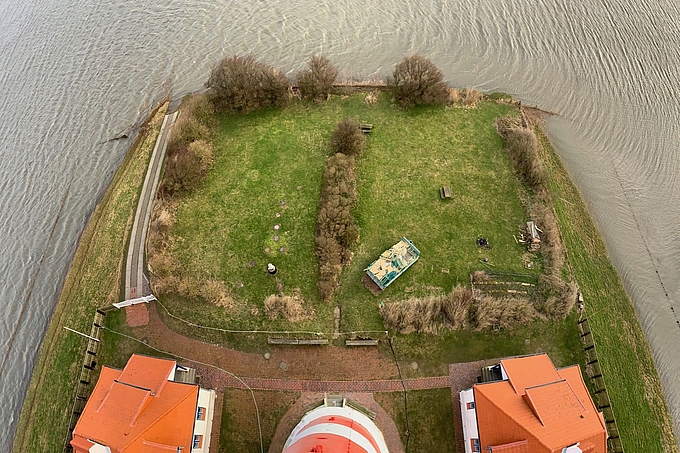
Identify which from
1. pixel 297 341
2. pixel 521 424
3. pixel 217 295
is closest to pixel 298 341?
pixel 297 341

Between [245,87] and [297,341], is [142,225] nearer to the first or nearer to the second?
[245,87]

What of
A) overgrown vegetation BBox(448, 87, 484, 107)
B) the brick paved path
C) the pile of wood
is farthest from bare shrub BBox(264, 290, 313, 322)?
overgrown vegetation BBox(448, 87, 484, 107)

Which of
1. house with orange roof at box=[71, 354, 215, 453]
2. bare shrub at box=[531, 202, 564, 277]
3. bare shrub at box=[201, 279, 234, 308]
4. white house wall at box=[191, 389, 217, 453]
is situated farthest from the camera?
bare shrub at box=[531, 202, 564, 277]

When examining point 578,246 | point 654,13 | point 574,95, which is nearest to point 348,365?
point 578,246

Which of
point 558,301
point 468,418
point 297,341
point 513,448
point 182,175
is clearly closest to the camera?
point 513,448

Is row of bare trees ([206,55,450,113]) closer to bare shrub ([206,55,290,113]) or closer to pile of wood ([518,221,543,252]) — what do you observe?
bare shrub ([206,55,290,113])
